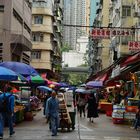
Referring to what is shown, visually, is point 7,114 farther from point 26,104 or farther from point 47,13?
point 47,13

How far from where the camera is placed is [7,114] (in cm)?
1650

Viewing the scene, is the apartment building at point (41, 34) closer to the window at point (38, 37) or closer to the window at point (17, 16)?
the window at point (38, 37)

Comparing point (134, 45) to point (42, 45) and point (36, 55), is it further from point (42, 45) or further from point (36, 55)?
point (42, 45)

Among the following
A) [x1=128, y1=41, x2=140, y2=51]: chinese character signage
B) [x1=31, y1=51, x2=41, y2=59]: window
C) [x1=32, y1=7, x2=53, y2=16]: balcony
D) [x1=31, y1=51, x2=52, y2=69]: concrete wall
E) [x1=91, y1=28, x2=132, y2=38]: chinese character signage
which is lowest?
[x1=128, y1=41, x2=140, y2=51]: chinese character signage

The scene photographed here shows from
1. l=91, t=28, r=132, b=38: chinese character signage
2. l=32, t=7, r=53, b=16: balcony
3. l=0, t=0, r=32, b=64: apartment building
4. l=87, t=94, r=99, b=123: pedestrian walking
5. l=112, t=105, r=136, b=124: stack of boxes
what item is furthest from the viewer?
l=32, t=7, r=53, b=16: balcony

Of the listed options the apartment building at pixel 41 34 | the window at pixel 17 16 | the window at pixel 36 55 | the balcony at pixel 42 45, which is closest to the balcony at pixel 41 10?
the apartment building at pixel 41 34

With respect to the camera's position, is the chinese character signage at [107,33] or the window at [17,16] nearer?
the chinese character signage at [107,33]

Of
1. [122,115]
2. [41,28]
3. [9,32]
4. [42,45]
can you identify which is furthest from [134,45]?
[41,28]

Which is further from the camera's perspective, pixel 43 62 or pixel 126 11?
pixel 43 62

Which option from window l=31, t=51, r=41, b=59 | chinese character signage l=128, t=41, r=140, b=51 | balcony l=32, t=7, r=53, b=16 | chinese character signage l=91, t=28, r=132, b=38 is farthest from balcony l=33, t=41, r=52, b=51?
chinese character signage l=91, t=28, r=132, b=38

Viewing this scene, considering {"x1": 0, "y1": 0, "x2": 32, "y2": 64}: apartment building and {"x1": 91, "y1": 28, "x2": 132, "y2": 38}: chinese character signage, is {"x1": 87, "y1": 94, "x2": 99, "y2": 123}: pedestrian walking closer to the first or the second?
{"x1": 91, "y1": 28, "x2": 132, "y2": 38}: chinese character signage

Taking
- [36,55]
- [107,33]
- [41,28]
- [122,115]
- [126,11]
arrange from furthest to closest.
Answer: [41,28]
[36,55]
[126,11]
[107,33]
[122,115]

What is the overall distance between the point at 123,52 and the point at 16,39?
19190mm

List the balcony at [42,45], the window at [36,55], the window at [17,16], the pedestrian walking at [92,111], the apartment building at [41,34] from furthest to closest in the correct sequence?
the balcony at [42,45]
the window at [36,55]
the apartment building at [41,34]
the window at [17,16]
the pedestrian walking at [92,111]
